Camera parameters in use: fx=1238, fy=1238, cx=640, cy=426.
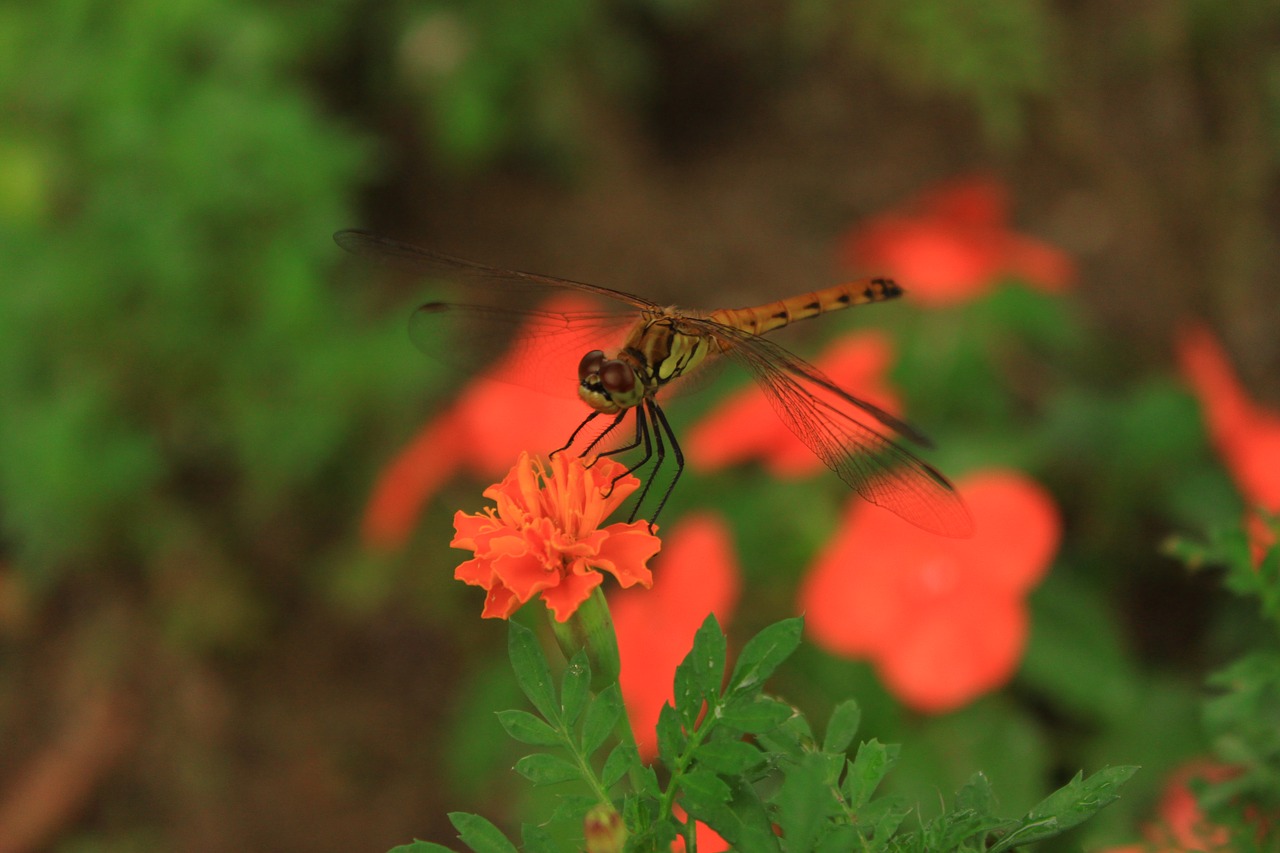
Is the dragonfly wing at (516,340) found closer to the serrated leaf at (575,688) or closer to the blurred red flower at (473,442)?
the serrated leaf at (575,688)

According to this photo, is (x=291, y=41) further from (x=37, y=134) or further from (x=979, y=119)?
(x=979, y=119)

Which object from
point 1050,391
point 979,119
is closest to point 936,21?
point 1050,391

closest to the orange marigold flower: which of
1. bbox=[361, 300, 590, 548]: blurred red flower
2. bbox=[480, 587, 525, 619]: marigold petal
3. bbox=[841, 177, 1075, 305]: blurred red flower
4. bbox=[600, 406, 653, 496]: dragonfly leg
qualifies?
bbox=[480, 587, 525, 619]: marigold petal

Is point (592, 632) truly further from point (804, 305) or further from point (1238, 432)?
point (1238, 432)

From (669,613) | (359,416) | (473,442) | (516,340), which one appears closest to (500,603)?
(516,340)

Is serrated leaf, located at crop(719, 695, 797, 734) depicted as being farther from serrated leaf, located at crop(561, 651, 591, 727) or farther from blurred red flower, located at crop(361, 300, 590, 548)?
blurred red flower, located at crop(361, 300, 590, 548)

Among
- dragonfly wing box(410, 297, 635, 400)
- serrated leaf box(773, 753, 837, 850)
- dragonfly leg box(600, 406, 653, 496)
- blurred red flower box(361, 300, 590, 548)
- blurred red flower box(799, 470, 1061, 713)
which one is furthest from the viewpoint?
blurred red flower box(361, 300, 590, 548)
